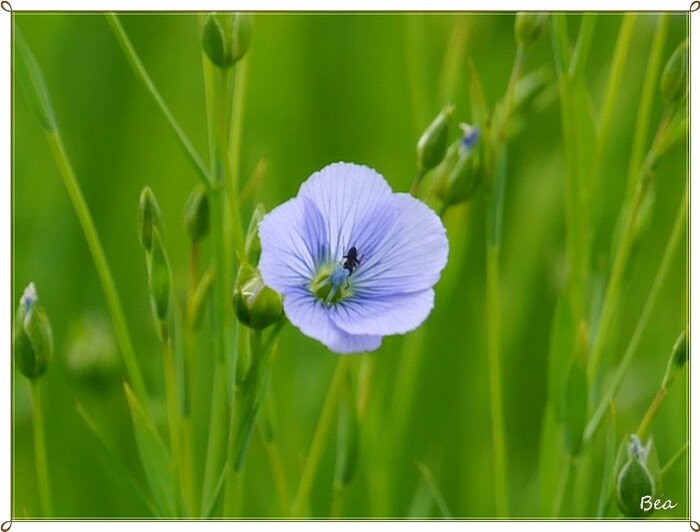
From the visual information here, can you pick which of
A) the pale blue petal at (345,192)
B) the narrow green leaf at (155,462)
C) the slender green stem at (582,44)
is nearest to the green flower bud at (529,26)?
the slender green stem at (582,44)

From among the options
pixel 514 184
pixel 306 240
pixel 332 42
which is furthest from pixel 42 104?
pixel 514 184

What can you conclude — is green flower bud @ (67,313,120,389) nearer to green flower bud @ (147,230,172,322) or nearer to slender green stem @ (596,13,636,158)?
green flower bud @ (147,230,172,322)

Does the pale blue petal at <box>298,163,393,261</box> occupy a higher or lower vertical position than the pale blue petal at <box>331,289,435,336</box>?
higher

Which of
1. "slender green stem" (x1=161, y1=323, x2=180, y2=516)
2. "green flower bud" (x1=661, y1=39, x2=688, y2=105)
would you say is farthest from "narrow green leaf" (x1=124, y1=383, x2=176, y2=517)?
"green flower bud" (x1=661, y1=39, x2=688, y2=105)

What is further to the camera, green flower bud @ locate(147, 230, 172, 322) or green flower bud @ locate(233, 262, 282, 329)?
green flower bud @ locate(147, 230, 172, 322)

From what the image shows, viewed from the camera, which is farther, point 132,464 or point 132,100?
point 132,100

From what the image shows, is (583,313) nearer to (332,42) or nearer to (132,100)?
(332,42)

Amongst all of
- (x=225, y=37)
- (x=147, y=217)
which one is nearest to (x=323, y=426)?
(x=147, y=217)

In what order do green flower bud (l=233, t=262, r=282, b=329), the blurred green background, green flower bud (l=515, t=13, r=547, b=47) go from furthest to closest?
the blurred green background → green flower bud (l=515, t=13, r=547, b=47) → green flower bud (l=233, t=262, r=282, b=329)
